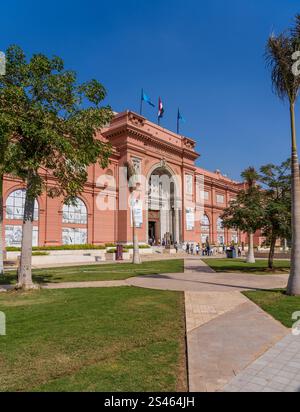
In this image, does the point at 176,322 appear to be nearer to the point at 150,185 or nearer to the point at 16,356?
the point at 16,356

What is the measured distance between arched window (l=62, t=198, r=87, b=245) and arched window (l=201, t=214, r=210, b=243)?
26.4m

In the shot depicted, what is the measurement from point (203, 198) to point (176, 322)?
2081 inches

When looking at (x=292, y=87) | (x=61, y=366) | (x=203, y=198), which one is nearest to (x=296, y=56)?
(x=292, y=87)

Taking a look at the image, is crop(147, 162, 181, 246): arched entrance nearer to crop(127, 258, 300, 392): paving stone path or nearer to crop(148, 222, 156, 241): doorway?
crop(148, 222, 156, 241): doorway

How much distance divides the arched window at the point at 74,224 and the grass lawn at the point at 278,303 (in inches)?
1068

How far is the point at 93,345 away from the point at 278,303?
5.79 meters

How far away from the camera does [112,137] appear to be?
4272cm

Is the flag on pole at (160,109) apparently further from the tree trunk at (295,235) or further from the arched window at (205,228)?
the tree trunk at (295,235)

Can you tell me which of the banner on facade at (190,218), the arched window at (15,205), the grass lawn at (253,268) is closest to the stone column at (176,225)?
the banner on facade at (190,218)

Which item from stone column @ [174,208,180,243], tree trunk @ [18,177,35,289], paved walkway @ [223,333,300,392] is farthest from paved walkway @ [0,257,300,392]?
stone column @ [174,208,180,243]

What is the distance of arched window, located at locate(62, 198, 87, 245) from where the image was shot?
117 ft

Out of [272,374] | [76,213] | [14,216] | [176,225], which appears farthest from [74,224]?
[272,374]

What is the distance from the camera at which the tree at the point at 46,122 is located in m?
10.8

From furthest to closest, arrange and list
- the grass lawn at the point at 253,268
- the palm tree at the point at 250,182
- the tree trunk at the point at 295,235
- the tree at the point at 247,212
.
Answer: the palm tree at the point at 250,182 → the grass lawn at the point at 253,268 → the tree at the point at 247,212 → the tree trunk at the point at 295,235
